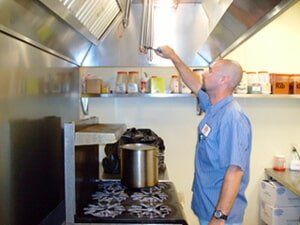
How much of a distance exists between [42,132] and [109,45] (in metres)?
1.40

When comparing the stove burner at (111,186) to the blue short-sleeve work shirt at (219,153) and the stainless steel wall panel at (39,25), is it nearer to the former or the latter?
the blue short-sleeve work shirt at (219,153)

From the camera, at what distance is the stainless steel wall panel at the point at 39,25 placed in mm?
1338

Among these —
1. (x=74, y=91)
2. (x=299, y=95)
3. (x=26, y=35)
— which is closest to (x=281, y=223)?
(x=299, y=95)

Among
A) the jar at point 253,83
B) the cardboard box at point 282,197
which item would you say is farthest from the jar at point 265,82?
the cardboard box at point 282,197

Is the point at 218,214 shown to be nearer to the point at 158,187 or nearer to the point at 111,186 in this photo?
the point at 158,187

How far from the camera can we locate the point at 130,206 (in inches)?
67.1

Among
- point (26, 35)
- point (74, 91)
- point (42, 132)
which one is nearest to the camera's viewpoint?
point (26, 35)

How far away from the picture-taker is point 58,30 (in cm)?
193

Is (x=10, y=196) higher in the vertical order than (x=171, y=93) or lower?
lower

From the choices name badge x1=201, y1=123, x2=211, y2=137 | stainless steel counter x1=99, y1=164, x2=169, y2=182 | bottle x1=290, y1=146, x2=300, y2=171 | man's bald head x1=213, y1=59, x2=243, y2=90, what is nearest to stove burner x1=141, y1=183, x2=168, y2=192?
stainless steel counter x1=99, y1=164, x2=169, y2=182

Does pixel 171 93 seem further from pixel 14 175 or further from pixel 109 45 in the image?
pixel 14 175

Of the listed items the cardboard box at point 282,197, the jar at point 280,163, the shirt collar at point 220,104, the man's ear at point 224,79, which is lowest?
the cardboard box at point 282,197

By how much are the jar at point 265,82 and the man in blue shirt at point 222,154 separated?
1216 millimetres

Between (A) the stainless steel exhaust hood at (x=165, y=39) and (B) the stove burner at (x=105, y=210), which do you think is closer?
(B) the stove burner at (x=105, y=210)
